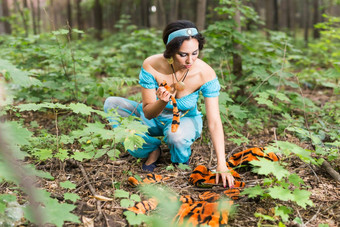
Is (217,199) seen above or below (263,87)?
below

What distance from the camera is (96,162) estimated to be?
2.85 meters

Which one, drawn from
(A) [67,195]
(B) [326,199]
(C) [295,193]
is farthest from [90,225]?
(B) [326,199]

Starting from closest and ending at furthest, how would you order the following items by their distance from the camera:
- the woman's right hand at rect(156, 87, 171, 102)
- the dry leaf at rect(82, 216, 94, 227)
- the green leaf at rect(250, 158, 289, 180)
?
the green leaf at rect(250, 158, 289, 180)
the dry leaf at rect(82, 216, 94, 227)
the woman's right hand at rect(156, 87, 171, 102)

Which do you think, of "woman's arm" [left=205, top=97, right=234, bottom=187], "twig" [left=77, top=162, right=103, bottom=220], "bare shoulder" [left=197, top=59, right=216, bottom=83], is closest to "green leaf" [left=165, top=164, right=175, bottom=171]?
"woman's arm" [left=205, top=97, right=234, bottom=187]

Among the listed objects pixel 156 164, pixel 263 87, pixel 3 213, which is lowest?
pixel 156 164

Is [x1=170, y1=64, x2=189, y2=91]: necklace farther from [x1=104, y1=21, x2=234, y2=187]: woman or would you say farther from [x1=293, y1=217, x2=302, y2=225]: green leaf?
[x1=293, y1=217, x2=302, y2=225]: green leaf

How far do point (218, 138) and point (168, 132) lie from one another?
1.58ft

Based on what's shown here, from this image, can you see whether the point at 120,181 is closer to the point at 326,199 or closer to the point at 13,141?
the point at 13,141

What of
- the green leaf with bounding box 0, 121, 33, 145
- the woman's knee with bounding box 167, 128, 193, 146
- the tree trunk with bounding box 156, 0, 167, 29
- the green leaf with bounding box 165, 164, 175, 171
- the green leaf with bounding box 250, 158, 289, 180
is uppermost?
the tree trunk with bounding box 156, 0, 167, 29

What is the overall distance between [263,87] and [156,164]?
210 cm

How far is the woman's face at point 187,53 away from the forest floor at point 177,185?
946 millimetres

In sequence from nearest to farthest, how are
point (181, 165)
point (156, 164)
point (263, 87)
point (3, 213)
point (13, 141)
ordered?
point (13, 141), point (3, 213), point (181, 165), point (156, 164), point (263, 87)

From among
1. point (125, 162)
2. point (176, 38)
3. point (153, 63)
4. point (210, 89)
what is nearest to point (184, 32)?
point (176, 38)

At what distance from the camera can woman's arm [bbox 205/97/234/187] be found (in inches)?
91.0
